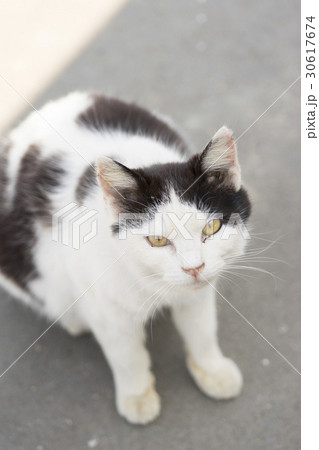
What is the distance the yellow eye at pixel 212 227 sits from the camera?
1.30m

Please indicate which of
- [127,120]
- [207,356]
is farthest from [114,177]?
[207,356]

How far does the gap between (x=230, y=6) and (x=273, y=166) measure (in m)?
1.14

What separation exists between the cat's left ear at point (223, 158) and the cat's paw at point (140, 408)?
778mm

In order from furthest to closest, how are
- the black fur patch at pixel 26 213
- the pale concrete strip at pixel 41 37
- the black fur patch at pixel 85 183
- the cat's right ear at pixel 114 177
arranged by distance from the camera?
the pale concrete strip at pixel 41 37 → the black fur patch at pixel 26 213 → the black fur patch at pixel 85 183 → the cat's right ear at pixel 114 177

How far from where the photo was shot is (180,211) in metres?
1.30

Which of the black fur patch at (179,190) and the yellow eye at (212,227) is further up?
the black fur patch at (179,190)

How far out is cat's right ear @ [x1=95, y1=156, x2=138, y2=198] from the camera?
1243 mm

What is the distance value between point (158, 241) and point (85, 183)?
33 centimetres


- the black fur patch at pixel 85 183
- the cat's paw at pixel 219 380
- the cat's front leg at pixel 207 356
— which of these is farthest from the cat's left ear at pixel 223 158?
the cat's paw at pixel 219 380

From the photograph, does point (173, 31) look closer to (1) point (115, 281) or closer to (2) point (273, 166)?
(2) point (273, 166)

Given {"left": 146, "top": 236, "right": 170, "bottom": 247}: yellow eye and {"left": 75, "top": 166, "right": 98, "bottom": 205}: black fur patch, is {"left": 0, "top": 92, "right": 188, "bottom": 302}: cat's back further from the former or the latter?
{"left": 146, "top": 236, "right": 170, "bottom": 247}: yellow eye

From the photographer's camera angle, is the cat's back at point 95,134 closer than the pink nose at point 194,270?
No

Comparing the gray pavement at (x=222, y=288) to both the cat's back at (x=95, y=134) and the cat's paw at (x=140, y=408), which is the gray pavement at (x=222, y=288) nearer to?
the cat's paw at (x=140, y=408)

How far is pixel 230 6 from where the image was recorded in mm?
3023
